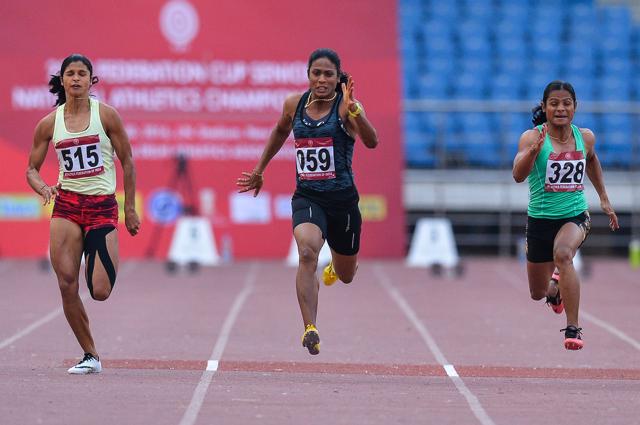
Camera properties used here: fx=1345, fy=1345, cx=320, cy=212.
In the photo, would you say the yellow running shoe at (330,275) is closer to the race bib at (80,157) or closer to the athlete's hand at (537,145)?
the athlete's hand at (537,145)

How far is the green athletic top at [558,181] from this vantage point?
906 centimetres

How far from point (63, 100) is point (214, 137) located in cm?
1291

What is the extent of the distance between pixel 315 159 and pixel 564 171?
5.72 feet

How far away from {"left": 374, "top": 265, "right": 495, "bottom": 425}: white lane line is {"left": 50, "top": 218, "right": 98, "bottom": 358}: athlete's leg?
7.77ft

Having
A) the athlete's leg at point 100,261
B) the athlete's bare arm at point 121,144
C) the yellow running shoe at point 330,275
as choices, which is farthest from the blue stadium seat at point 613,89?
the athlete's leg at point 100,261

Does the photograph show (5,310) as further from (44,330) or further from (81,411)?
(81,411)

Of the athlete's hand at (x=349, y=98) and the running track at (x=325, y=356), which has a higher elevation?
the athlete's hand at (x=349, y=98)

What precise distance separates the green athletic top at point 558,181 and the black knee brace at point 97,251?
9.73ft

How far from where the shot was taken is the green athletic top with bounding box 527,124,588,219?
29.7 feet

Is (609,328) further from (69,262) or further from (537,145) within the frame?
(69,262)

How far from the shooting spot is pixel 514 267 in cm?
2097

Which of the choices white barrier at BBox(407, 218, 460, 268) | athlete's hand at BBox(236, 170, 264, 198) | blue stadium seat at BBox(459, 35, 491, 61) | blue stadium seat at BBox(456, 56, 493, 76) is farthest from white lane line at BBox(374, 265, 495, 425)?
blue stadium seat at BBox(459, 35, 491, 61)

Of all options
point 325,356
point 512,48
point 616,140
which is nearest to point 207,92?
point 512,48

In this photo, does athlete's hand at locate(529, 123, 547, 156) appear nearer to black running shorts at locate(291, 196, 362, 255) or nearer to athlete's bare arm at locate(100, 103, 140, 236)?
black running shorts at locate(291, 196, 362, 255)
